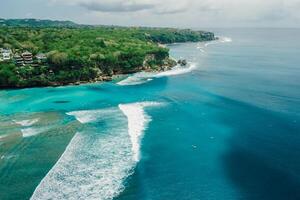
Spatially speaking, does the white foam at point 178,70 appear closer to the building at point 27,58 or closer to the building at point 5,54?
the building at point 27,58

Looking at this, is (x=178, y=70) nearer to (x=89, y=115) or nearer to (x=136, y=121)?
→ (x=89, y=115)

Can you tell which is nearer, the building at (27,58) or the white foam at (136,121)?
the white foam at (136,121)

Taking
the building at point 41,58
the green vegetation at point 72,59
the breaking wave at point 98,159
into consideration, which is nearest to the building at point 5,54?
the green vegetation at point 72,59

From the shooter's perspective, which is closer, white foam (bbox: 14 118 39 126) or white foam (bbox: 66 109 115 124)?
white foam (bbox: 14 118 39 126)

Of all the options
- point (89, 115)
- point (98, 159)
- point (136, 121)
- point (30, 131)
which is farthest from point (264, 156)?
point (30, 131)

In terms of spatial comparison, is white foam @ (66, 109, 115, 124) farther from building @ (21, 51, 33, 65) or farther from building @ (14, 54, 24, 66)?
building @ (21, 51, 33, 65)

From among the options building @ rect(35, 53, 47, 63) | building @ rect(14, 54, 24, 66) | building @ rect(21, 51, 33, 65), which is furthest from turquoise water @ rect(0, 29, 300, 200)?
building @ rect(21, 51, 33, 65)

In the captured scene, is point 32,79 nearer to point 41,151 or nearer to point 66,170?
point 41,151
